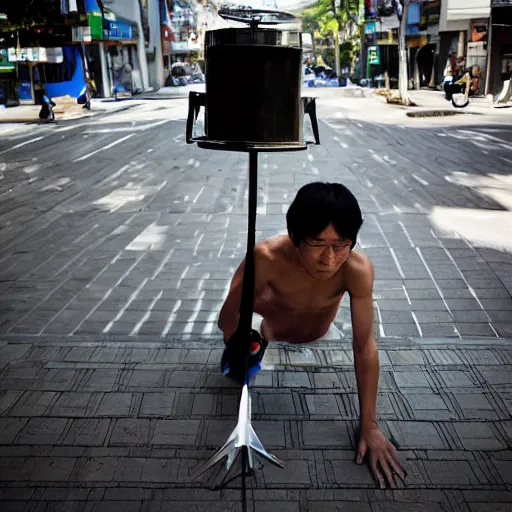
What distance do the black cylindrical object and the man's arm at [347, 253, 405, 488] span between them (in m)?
0.82

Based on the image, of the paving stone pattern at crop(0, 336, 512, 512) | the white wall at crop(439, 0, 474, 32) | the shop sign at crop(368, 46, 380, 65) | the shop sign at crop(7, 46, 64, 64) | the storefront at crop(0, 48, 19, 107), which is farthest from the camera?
the shop sign at crop(368, 46, 380, 65)

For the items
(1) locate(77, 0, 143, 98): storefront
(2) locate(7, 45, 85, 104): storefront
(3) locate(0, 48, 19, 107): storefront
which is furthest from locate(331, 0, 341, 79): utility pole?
(3) locate(0, 48, 19, 107): storefront

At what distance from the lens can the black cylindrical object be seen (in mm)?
2188

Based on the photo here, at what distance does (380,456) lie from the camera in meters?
2.57

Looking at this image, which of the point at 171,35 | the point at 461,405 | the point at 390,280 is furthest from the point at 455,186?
the point at 171,35

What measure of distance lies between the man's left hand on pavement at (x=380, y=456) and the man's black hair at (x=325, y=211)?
0.85 metres

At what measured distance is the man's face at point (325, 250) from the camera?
2.48m

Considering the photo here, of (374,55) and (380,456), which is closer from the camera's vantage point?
(380,456)

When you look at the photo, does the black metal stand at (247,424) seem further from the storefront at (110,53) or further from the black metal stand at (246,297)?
the storefront at (110,53)

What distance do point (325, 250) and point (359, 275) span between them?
0.35 meters

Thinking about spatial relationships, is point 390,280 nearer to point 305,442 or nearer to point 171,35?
point 305,442

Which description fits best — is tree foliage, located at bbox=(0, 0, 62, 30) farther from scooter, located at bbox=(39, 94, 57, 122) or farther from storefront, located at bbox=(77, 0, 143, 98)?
scooter, located at bbox=(39, 94, 57, 122)

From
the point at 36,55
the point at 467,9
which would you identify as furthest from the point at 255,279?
the point at 467,9

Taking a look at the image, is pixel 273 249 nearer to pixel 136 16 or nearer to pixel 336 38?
pixel 136 16
